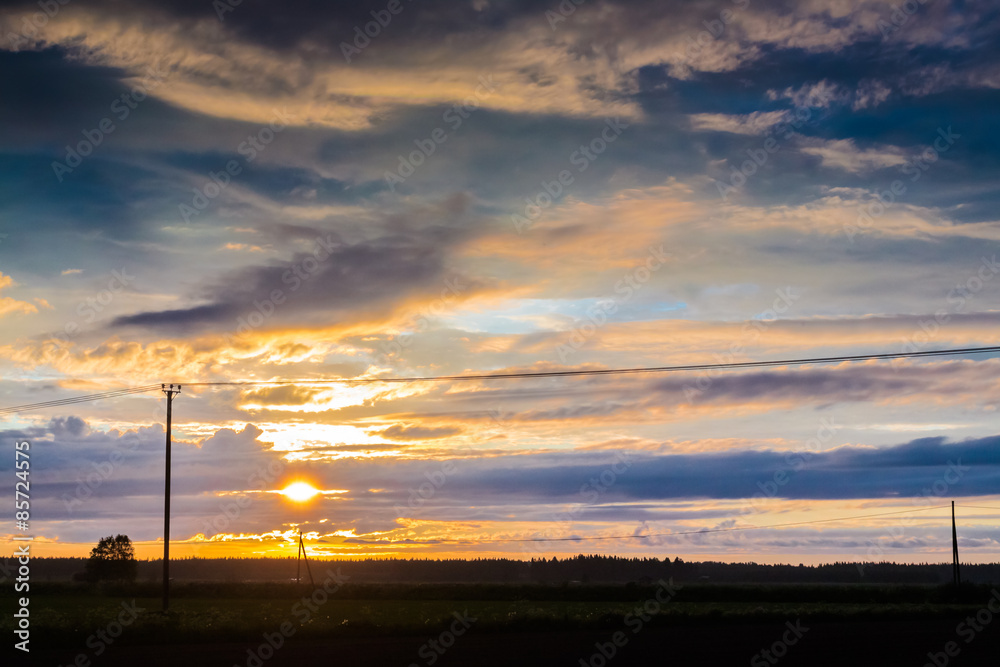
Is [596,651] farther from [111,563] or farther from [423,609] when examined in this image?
[111,563]

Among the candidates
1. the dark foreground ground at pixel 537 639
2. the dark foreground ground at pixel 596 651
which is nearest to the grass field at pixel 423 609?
the dark foreground ground at pixel 537 639

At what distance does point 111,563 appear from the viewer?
143 metres

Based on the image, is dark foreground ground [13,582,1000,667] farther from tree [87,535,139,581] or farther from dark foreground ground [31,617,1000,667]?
tree [87,535,139,581]

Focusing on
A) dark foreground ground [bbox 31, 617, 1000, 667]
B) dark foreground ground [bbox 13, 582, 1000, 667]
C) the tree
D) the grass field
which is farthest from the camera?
the tree

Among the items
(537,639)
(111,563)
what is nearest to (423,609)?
(537,639)

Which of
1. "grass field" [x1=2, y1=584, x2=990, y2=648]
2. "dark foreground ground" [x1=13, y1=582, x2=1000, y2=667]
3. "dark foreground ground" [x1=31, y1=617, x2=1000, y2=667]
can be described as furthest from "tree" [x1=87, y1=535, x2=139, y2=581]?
"dark foreground ground" [x1=31, y1=617, x2=1000, y2=667]

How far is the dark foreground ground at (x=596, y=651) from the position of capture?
32719mm

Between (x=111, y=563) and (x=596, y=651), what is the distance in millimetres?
129084

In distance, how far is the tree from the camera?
142875 mm

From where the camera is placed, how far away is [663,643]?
136 ft

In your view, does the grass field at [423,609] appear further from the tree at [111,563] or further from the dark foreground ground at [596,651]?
the tree at [111,563]

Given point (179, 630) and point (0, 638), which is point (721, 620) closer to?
point (179, 630)

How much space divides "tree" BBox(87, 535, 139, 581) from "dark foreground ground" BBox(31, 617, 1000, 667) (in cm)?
11785

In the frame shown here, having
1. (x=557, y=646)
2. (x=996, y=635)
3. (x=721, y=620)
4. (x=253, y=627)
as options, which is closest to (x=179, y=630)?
(x=253, y=627)
